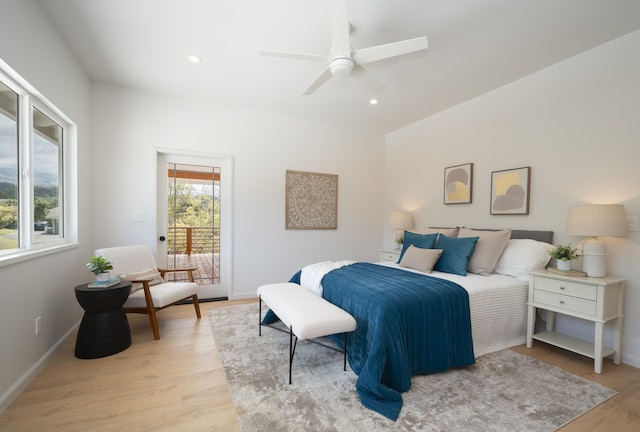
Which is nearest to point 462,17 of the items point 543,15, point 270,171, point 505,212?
point 543,15

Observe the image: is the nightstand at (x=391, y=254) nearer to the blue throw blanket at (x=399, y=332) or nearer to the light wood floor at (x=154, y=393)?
the blue throw blanket at (x=399, y=332)

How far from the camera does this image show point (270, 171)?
431 centimetres

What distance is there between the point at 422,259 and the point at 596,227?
1.39 metres

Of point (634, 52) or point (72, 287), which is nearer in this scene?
point (634, 52)

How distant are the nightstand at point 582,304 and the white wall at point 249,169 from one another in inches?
107

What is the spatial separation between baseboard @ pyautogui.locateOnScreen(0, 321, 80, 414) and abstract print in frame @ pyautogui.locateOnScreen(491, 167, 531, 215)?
4.43 m

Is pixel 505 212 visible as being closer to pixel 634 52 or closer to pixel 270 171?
pixel 634 52

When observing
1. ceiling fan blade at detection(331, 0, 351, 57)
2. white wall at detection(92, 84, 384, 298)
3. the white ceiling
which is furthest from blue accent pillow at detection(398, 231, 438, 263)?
ceiling fan blade at detection(331, 0, 351, 57)

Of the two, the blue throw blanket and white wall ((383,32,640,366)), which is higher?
white wall ((383,32,640,366))

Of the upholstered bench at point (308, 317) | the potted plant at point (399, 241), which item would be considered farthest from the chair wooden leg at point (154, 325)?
the potted plant at point (399, 241)

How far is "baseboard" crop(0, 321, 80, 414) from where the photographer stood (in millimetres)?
1717

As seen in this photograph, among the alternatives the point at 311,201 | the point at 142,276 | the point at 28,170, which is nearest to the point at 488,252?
the point at 311,201

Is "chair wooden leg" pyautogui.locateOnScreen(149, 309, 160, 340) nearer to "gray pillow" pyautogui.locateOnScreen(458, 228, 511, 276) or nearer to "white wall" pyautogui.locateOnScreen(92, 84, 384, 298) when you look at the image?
"white wall" pyautogui.locateOnScreen(92, 84, 384, 298)

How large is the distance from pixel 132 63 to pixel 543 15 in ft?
12.0
